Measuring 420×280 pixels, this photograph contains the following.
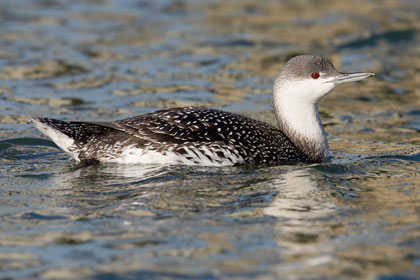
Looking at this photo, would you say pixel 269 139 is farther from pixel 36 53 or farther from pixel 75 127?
pixel 36 53

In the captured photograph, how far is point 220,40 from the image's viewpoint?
16625mm

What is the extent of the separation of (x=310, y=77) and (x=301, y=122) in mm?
560

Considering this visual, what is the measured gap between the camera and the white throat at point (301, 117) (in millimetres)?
9422

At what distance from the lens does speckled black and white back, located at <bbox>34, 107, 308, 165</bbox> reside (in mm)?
8945

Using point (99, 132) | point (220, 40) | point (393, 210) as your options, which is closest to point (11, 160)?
point (99, 132)

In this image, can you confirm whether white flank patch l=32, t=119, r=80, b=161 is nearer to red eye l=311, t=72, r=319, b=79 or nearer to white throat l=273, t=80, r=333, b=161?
white throat l=273, t=80, r=333, b=161

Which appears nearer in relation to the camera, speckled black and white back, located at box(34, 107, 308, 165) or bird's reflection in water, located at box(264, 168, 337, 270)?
bird's reflection in water, located at box(264, 168, 337, 270)

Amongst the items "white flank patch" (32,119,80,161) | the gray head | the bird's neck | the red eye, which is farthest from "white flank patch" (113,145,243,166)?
the red eye

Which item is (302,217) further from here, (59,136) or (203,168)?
(59,136)

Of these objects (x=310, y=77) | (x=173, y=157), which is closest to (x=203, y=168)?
(x=173, y=157)

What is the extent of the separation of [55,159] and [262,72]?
19.0ft

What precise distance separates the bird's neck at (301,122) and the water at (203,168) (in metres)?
0.45

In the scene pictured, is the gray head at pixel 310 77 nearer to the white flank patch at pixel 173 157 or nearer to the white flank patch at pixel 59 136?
the white flank patch at pixel 173 157

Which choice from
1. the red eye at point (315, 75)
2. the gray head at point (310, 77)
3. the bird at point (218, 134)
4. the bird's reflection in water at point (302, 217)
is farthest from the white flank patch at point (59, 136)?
the red eye at point (315, 75)
